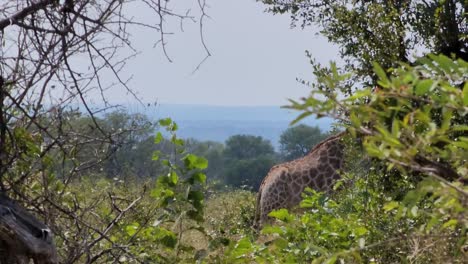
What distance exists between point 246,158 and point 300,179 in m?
49.0

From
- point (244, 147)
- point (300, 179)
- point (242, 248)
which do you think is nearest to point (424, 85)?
point (242, 248)

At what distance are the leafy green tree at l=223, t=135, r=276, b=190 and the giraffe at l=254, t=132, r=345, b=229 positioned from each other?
33938 mm

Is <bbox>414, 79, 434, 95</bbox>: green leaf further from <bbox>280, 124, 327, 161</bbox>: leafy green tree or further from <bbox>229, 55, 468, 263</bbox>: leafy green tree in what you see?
<bbox>280, 124, 327, 161</bbox>: leafy green tree

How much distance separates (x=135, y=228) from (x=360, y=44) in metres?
2.69

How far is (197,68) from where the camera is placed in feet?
11.0

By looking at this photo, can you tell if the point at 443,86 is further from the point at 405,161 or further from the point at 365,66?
the point at 365,66

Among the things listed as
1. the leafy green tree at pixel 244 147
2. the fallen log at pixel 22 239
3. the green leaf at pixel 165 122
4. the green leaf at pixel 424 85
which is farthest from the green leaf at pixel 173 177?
the leafy green tree at pixel 244 147

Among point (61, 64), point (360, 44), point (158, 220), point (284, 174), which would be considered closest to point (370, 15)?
point (360, 44)

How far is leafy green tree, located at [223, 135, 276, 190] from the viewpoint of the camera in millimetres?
46719

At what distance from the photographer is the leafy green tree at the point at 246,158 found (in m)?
46.7

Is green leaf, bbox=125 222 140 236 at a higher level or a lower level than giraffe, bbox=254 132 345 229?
higher

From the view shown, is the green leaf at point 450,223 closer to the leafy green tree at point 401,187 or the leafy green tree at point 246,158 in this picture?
the leafy green tree at point 401,187

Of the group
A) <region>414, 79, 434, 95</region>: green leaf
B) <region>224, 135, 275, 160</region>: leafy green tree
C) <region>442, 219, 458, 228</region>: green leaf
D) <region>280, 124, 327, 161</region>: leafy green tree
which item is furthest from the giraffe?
<region>224, 135, 275, 160</region>: leafy green tree

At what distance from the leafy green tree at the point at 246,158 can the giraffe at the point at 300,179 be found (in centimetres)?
3394
